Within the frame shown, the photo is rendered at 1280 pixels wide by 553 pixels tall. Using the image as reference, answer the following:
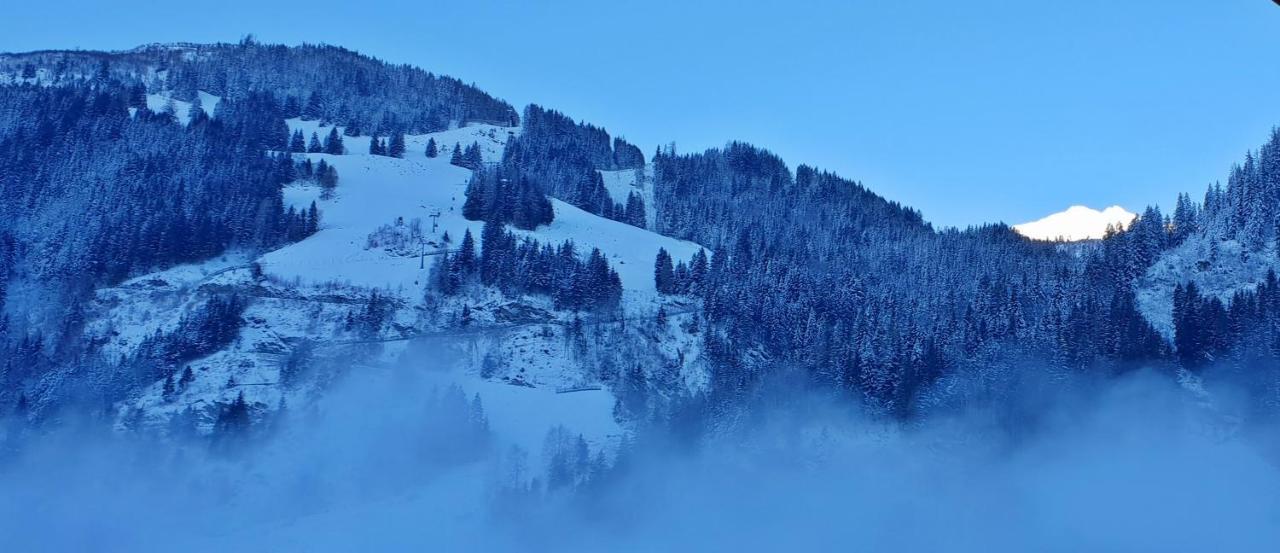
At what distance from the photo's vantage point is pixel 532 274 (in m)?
112

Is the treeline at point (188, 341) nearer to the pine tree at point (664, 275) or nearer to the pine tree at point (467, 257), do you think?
the pine tree at point (467, 257)

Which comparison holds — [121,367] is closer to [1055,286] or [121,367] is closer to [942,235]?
[1055,286]

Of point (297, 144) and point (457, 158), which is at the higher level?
point (457, 158)

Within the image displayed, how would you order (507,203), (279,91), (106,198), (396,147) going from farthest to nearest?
1. (279,91)
2. (396,147)
3. (507,203)
4. (106,198)

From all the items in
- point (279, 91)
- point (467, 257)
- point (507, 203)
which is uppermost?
point (279, 91)

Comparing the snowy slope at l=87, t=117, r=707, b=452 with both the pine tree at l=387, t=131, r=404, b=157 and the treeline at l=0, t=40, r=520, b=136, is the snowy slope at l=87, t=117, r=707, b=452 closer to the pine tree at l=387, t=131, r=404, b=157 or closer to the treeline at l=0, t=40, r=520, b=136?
the pine tree at l=387, t=131, r=404, b=157

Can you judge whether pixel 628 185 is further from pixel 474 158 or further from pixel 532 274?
pixel 532 274

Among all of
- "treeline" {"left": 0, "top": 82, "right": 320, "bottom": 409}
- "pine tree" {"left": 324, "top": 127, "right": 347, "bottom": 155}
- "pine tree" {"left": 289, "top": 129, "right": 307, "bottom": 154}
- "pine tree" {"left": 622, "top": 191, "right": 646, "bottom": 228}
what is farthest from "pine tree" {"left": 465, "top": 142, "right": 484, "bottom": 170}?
"treeline" {"left": 0, "top": 82, "right": 320, "bottom": 409}

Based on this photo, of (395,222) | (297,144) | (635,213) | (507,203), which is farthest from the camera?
(297,144)

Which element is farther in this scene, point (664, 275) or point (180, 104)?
point (180, 104)

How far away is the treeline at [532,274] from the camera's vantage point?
110m

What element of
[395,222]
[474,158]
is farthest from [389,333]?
[474,158]

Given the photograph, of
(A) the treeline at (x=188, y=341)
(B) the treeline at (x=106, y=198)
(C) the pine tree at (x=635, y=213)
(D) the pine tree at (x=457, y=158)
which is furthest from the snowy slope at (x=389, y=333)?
(D) the pine tree at (x=457, y=158)

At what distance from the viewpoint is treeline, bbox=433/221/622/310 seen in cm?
10975
